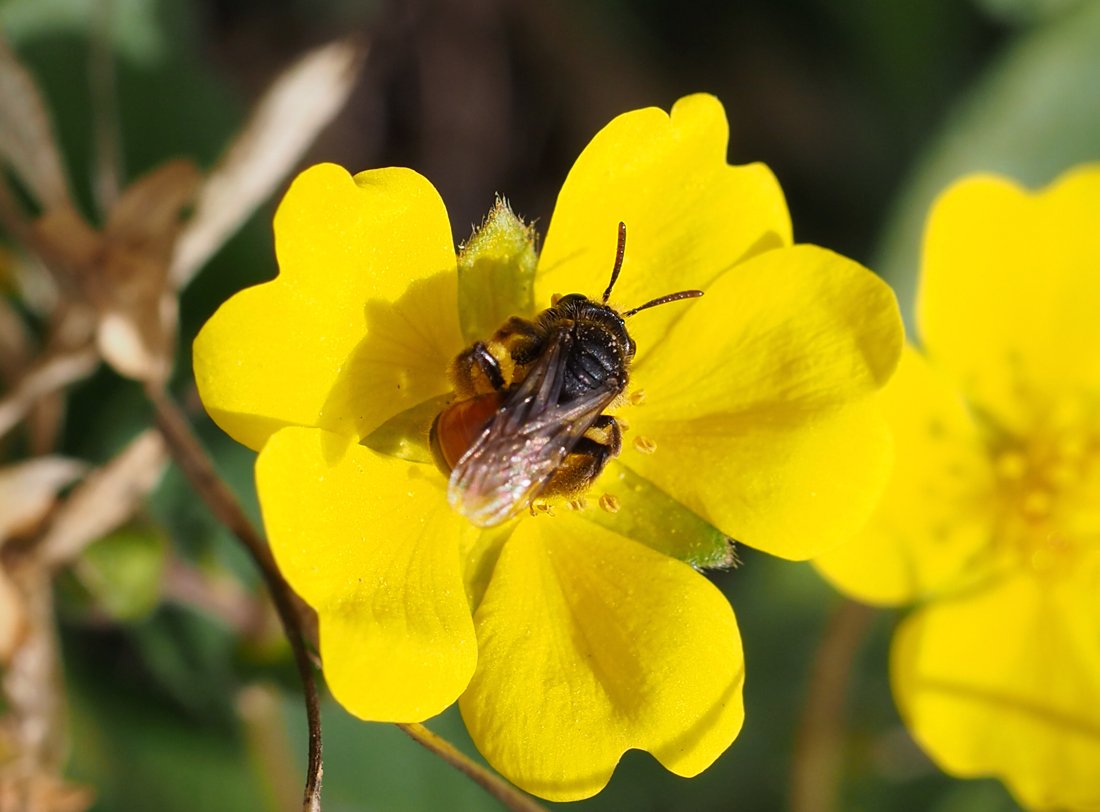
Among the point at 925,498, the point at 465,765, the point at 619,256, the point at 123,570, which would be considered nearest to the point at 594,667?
the point at 465,765

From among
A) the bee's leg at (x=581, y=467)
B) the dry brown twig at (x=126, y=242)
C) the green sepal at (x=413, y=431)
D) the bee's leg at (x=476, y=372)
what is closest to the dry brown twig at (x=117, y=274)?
the dry brown twig at (x=126, y=242)

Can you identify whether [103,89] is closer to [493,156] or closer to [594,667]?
[493,156]

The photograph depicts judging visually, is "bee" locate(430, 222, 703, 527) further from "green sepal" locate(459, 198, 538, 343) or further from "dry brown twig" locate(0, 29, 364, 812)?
"dry brown twig" locate(0, 29, 364, 812)

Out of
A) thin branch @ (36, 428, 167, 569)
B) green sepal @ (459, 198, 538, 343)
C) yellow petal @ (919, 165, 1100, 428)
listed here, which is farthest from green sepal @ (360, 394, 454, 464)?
yellow petal @ (919, 165, 1100, 428)

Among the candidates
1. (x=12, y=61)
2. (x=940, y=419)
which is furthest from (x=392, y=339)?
(x=940, y=419)

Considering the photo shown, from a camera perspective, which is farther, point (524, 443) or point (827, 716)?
point (827, 716)

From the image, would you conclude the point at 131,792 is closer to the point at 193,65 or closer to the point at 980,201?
the point at 193,65

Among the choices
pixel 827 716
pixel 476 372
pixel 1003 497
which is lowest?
pixel 827 716
